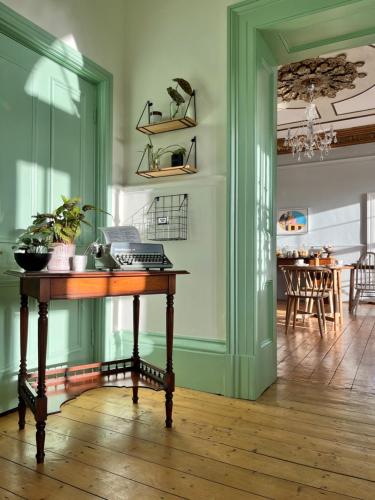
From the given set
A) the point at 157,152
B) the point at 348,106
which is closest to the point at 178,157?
the point at 157,152

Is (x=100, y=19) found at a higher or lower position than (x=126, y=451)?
higher

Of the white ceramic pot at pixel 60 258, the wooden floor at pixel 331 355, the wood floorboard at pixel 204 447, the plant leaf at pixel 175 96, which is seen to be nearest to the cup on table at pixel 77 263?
the white ceramic pot at pixel 60 258

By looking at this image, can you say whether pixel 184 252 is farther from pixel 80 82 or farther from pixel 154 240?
pixel 80 82

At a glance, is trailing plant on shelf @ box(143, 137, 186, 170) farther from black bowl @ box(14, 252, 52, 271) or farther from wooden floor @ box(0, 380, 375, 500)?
wooden floor @ box(0, 380, 375, 500)

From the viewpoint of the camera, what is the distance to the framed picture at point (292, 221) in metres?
8.39

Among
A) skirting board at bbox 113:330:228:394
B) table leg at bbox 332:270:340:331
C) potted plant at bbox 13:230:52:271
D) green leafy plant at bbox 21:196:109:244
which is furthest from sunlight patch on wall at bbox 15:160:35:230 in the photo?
table leg at bbox 332:270:340:331

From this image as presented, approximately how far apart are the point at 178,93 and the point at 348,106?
4.84 m

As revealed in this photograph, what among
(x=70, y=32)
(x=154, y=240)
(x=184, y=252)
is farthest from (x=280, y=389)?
(x=70, y=32)

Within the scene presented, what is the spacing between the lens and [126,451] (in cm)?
178

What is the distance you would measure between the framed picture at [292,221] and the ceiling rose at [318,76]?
3079 millimetres

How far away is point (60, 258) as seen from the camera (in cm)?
199

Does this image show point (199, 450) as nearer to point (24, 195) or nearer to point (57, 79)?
point (24, 195)

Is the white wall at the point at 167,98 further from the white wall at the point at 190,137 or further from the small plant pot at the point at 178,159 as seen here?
the small plant pot at the point at 178,159

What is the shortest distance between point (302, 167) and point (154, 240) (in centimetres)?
647
